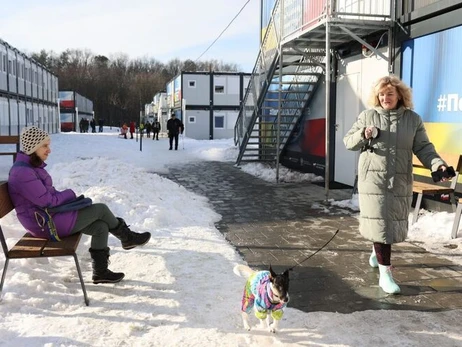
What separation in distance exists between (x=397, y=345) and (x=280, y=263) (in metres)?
2.03

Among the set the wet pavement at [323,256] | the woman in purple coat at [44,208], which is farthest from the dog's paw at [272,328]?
the woman in purple coat at [44,208]

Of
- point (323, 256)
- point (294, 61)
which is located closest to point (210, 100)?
point (294, 61)

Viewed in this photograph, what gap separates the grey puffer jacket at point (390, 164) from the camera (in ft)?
14.0

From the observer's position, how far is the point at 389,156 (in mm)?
4281

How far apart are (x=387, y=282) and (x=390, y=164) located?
106cm

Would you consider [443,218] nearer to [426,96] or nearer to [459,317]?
[426,96]

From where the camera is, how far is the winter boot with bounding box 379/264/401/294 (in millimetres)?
4355

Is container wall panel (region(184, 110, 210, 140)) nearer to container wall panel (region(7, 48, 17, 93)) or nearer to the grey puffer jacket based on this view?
container wall panel (region(7, 48, 17, 93))

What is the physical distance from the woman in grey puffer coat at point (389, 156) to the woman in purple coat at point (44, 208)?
237cm

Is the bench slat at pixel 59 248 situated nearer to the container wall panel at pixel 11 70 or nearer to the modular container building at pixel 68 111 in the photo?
the container wall panel at pixel 11 70

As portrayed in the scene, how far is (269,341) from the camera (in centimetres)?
342

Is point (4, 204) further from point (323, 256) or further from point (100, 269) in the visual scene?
point (323, 256)

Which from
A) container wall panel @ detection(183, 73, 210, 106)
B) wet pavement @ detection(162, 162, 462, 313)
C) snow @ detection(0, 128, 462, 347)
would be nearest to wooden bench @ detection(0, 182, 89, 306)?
snow @ detection(0, 128, 462, 347)

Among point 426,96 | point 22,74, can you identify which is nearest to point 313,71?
point 426,96
